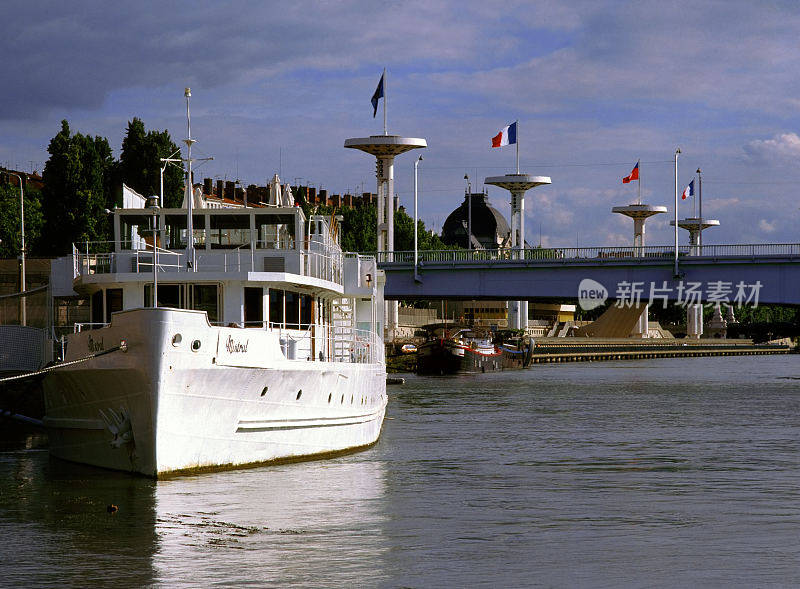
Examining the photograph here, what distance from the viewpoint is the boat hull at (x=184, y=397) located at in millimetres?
22469

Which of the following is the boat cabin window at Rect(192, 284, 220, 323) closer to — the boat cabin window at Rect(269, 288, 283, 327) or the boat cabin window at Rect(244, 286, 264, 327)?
the boat cabin window at Rect(244, 286, 264, 327)

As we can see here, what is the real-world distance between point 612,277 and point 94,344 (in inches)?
2170

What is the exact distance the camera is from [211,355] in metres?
23.0

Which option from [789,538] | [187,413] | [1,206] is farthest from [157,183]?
[789,538]

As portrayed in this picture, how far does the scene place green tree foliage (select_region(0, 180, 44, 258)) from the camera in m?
81.1

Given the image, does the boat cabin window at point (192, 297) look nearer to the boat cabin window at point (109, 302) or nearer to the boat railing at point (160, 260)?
the boat railing at point (160, 260)

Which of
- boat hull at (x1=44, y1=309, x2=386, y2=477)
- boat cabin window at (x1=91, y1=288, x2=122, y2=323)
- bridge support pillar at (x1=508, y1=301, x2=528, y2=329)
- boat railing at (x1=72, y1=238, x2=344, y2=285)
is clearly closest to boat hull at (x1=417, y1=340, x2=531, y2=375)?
bridge support pillar at (x1=508, y1=301, x2=528, y2=329)

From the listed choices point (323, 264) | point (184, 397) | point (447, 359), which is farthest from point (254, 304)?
point (447, 359)

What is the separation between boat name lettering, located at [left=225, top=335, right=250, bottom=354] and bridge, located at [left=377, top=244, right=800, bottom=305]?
5172 cm

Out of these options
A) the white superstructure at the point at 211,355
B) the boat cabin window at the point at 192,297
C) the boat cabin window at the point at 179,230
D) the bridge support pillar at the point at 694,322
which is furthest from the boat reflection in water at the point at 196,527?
the bridge support pillar at the point at 694,322

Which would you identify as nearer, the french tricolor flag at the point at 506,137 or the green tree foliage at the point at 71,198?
the green tree foliage at the point at 71,198

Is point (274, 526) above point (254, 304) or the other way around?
the other way around

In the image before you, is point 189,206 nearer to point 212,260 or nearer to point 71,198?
point 212,260

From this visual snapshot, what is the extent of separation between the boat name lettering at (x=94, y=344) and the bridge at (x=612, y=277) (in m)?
52.7
